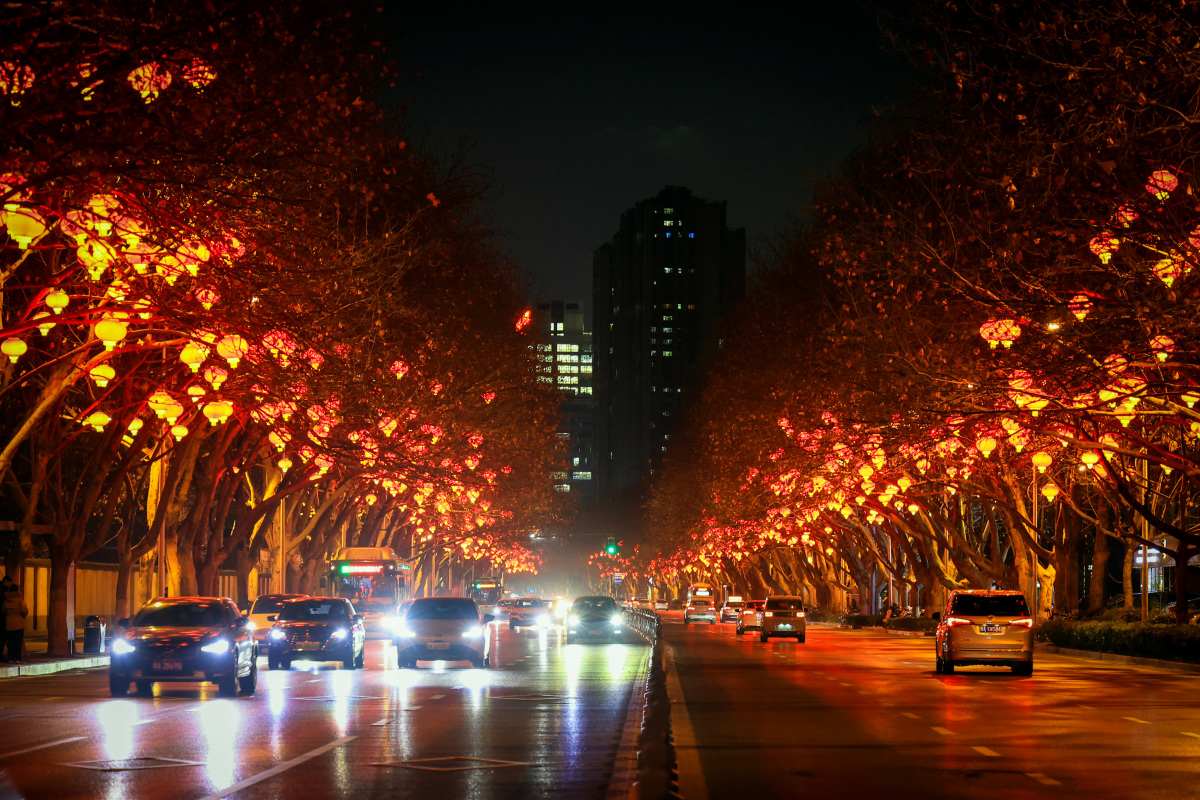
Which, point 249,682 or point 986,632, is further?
point 986,632

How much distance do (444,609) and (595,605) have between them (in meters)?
18.0

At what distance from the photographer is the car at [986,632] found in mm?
29391

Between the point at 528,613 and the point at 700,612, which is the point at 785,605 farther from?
the point at 700,612

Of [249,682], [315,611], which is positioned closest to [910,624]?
[315,611]

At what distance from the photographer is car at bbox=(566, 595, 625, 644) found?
51625 millimetres

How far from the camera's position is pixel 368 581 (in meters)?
62.4

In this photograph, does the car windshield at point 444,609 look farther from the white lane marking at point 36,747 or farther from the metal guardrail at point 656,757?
the white lane marking at point 36,747

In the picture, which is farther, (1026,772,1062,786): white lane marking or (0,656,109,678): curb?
(0,656,109,678): curb

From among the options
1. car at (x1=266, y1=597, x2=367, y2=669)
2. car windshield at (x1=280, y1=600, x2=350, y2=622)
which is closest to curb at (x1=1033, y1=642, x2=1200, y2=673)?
car at (x1=266, y1=597, x2=367, y2=669)

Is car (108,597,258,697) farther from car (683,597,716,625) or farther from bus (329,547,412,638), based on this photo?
car (683,597,716,625)

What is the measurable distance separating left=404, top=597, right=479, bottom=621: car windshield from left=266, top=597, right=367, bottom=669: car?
59.9 inches

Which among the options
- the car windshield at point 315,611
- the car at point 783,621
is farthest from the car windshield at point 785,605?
the car windshield at point 315,611

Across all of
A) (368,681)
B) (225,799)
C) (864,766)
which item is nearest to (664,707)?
(864,766)

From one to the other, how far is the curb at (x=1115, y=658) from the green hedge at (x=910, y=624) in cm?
1744
